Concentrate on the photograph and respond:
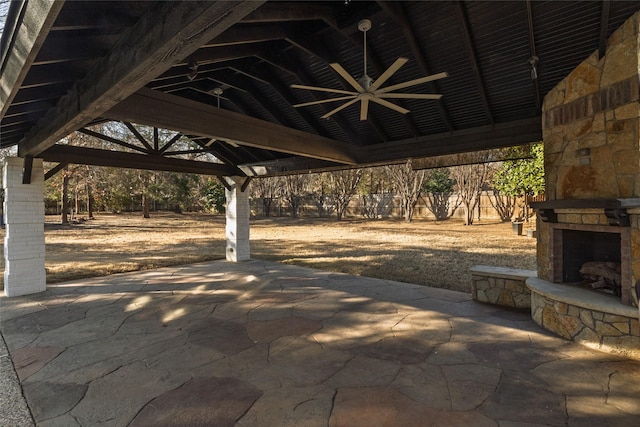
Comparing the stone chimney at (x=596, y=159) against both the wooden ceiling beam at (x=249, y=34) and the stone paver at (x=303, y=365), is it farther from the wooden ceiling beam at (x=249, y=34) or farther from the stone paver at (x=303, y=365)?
the wooden ceiling beam at (x=249, y=34)

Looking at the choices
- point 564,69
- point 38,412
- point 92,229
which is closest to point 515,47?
point 564,69

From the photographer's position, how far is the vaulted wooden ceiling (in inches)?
90.9

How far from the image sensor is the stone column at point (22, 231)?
20.0 ft

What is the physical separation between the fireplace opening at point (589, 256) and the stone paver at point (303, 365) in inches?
35.8

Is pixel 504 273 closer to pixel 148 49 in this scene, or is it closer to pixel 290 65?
pixel 290 65

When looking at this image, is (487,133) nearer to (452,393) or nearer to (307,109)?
(307,109)

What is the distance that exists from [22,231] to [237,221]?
15.5ft

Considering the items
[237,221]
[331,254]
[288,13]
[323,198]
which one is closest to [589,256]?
[288,13]

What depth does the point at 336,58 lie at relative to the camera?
4945 mm

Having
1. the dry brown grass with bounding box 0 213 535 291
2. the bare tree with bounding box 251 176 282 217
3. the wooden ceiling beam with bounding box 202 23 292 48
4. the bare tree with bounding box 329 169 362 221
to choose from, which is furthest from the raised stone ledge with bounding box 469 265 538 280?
the bare tree with bounding box 251 176 282 217

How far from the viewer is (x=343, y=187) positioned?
26656 millimetres

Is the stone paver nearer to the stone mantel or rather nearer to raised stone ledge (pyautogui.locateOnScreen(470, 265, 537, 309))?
raised stone ledge (pyautogui.locateOnScreen(470, 265, 537, 309))

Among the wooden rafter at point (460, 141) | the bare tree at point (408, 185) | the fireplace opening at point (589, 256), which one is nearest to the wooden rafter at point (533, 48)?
the wooden rafter at point (460, 141)

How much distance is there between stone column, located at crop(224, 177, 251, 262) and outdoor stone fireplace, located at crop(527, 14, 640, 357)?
7.48 meters
